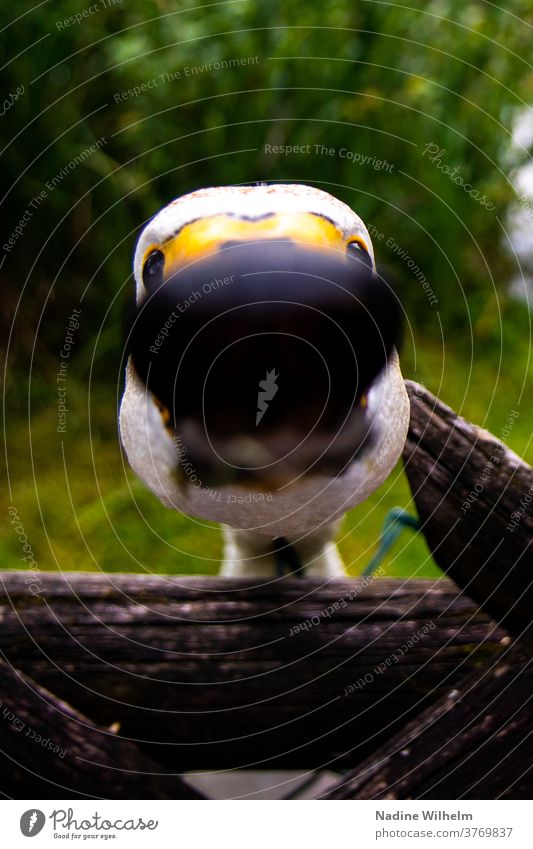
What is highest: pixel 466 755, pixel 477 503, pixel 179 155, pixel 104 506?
pixel 179 155

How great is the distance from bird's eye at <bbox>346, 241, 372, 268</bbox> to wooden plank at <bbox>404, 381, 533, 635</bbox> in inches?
5.1

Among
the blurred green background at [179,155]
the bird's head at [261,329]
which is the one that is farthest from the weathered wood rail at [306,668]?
the blurred green background at [179,155]

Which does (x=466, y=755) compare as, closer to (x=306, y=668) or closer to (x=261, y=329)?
(x=306, y=668)

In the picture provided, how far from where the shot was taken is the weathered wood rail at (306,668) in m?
0.48

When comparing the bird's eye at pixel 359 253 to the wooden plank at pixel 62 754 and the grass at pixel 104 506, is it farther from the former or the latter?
the grass at pixel 104 506

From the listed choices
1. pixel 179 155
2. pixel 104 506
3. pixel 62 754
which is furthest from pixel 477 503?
pixel 179 155

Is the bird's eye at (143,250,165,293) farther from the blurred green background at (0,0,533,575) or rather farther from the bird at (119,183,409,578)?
the blurred green background at (0,0,533,575)

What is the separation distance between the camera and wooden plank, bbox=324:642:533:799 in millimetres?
477

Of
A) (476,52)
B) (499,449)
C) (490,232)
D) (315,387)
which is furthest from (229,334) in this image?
(490,232)

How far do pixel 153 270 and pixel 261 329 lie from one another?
0.24 ft

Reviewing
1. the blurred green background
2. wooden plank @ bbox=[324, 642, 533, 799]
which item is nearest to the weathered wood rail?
wooden plank @ bbox=[324, 642, 533, 799]

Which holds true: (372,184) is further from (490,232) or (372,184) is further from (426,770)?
(426,770)

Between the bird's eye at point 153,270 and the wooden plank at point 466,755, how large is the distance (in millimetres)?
262

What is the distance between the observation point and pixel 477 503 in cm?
50
